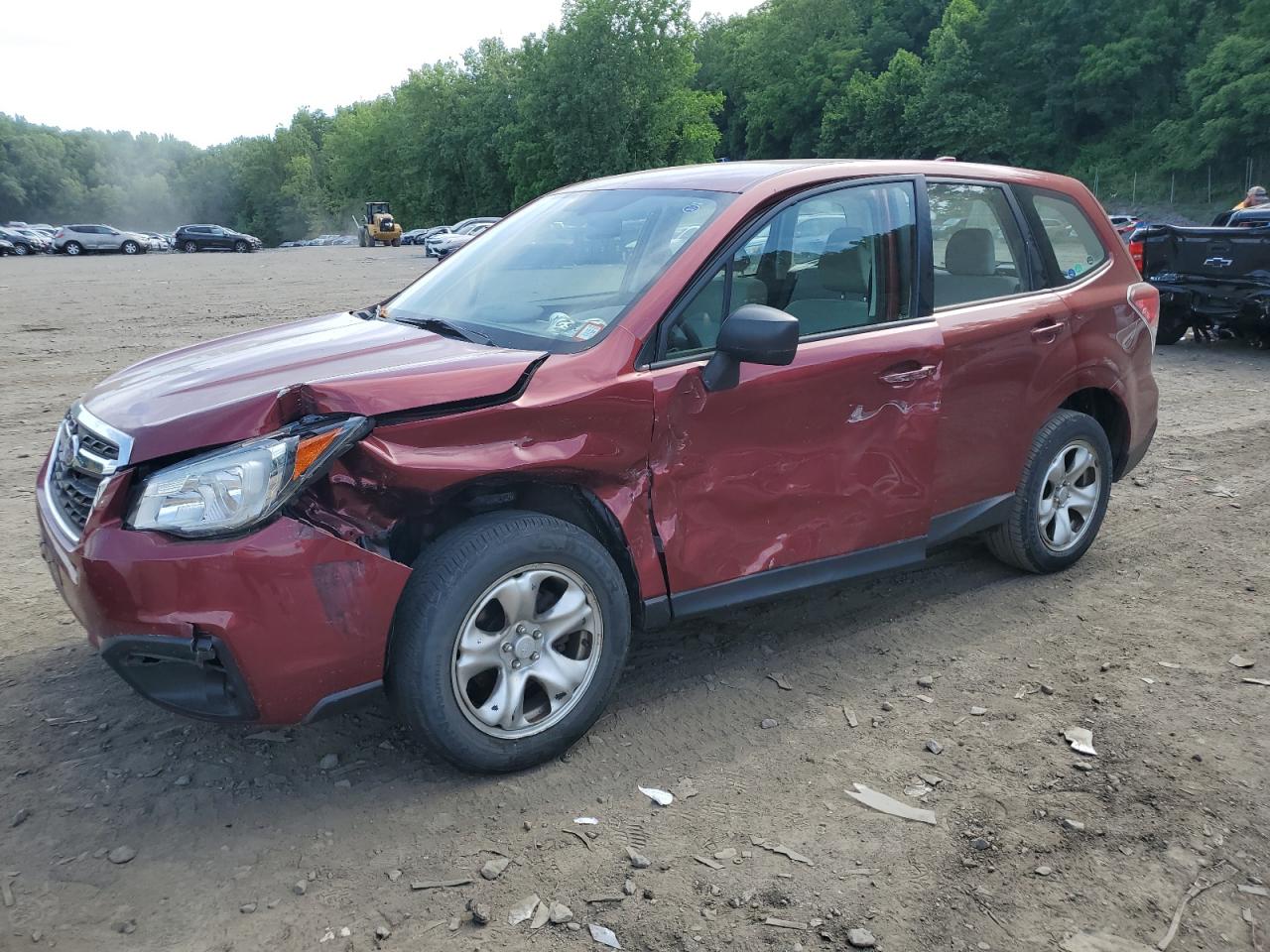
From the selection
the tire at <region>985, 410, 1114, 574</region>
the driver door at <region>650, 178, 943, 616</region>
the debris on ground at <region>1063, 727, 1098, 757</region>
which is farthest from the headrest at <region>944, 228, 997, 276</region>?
the debris on ground at <region>1063, 727, 1098, 757</region>

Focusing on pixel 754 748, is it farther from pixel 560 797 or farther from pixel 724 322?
pixel 724 322

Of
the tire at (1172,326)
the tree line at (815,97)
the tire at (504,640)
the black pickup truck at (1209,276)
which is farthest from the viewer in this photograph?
the tree line at (815,97)

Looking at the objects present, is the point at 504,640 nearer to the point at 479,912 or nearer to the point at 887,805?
the point at 479,912

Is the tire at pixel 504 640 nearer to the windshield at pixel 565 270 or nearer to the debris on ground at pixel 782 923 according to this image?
the windshield at pixel 565 270

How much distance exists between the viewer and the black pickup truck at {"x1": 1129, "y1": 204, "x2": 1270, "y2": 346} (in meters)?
10.4

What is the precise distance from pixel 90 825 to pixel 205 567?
917mm

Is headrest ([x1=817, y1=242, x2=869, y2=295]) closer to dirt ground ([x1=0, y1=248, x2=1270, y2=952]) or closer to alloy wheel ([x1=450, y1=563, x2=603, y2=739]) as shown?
dirt ground ([x1=0, y1=248, x2=1270, y2=952])

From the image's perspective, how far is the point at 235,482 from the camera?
9.30 ft

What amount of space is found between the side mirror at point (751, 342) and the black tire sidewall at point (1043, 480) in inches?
68.7

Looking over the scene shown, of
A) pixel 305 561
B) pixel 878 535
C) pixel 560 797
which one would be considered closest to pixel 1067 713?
pixel 878 535

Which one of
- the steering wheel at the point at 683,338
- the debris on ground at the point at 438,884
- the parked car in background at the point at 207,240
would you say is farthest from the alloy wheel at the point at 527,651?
the parked car in background at the point at 207,240

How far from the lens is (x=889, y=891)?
2.75 meters

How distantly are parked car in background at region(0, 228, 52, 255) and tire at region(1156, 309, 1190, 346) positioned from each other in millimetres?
58949

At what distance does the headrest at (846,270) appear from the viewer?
3.93m
